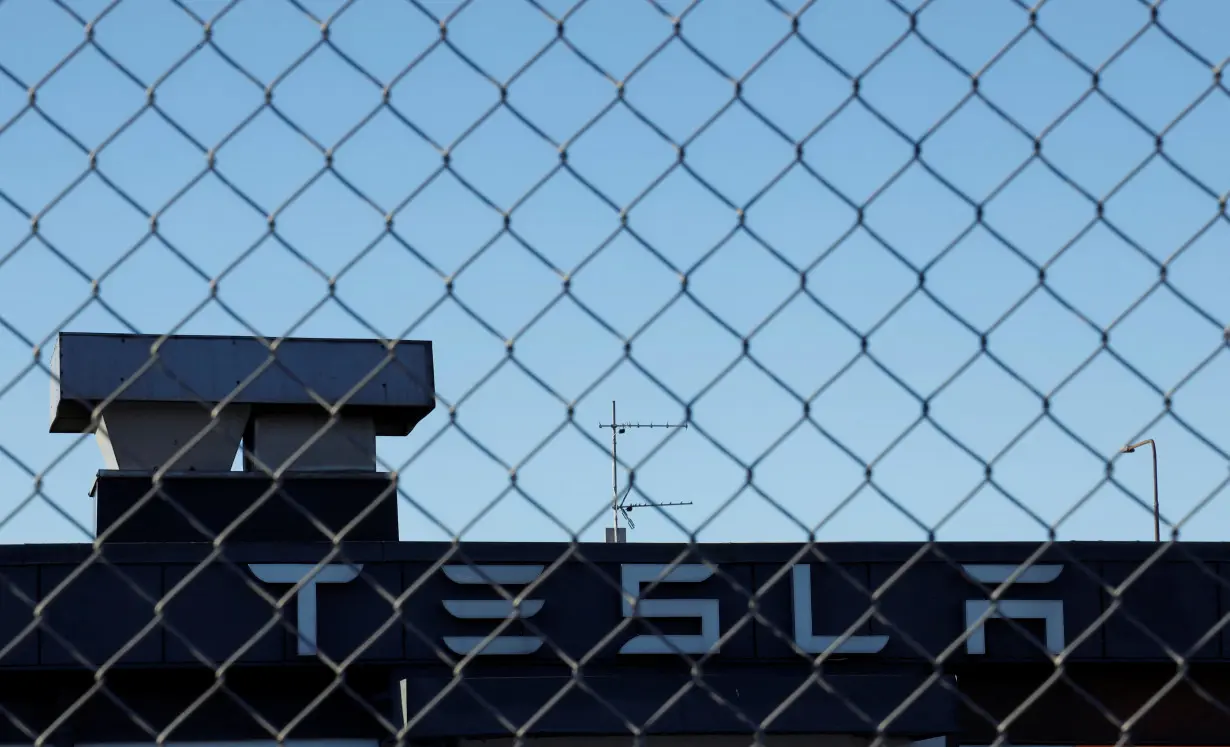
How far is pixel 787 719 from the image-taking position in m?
11.4

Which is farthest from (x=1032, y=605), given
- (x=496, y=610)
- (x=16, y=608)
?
(x=16, y=608)

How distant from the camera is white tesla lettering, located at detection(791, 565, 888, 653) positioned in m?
12.2

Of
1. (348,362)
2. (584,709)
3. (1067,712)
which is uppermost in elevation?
(348,362)

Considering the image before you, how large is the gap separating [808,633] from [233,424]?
242 inches

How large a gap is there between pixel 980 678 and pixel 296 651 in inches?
222

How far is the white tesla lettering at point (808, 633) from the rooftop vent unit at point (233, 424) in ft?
12.3

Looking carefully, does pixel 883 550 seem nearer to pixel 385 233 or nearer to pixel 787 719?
pixel 787 719

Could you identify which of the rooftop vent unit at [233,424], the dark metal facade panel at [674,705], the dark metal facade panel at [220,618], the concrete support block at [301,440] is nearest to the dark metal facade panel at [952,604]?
the dark metal facade panel at [674,705]

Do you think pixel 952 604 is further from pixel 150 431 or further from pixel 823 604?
pixel 150 431

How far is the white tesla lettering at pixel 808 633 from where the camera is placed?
40.1ft

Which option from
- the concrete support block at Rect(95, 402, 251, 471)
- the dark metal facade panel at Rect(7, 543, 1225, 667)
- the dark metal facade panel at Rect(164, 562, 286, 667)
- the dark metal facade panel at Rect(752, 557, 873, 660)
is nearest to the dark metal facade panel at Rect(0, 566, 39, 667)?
the dark metal facade panel at Rect(7, 543, 1225, 667)

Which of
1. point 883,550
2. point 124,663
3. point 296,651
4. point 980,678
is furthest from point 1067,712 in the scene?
point 124,663

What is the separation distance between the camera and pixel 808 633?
40.2ft

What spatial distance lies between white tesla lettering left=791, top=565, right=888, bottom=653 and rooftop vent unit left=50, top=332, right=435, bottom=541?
12.3 ft
